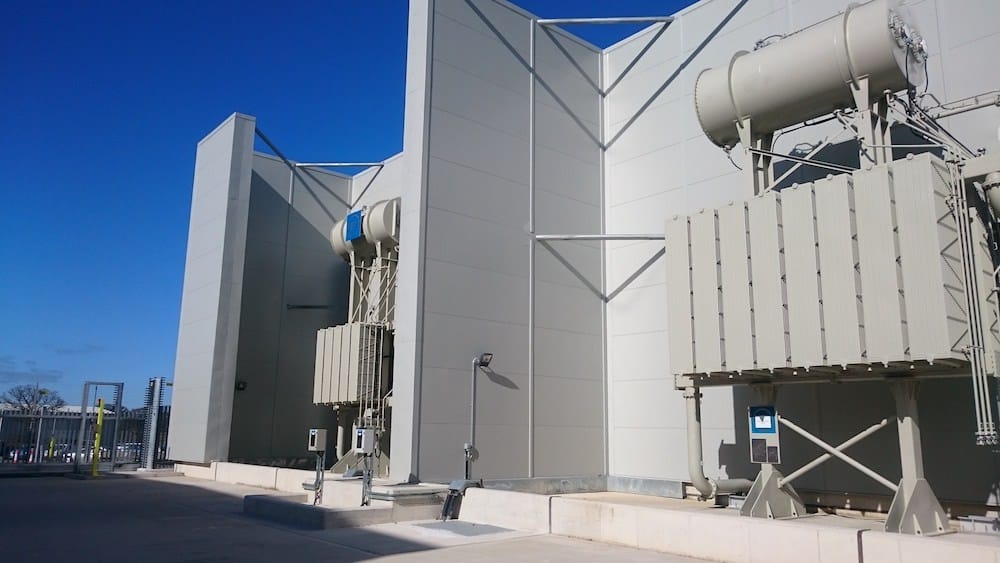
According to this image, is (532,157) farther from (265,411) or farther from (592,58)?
(265,411)

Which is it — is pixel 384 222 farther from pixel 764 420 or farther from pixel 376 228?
pixel 764 420

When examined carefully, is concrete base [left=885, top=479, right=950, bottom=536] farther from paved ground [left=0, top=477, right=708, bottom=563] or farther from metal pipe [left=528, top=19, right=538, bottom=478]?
metal pipe [left=528, top=19, right=538, bottom=478]

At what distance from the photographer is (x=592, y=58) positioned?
23.9m

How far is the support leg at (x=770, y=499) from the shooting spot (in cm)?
1343

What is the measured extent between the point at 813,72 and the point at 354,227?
1545 cm

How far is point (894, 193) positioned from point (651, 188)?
9943mm

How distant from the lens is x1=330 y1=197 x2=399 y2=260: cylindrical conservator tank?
76.9ft

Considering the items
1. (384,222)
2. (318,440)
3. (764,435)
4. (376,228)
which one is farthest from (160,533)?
(376,228)

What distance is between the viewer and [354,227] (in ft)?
81.9

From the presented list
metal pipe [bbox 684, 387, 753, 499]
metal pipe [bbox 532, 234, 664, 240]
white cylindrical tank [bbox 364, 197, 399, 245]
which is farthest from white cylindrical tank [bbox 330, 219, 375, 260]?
metal pipe [bbox 684, 387, 753, 499]

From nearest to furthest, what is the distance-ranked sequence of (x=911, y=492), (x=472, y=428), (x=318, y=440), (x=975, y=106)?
(x=911, y=492), (x=975, y=106), (x=318, y=440), (x=472, y=428)

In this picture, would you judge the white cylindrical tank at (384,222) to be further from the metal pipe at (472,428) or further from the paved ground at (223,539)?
the paved ground at (223,539)

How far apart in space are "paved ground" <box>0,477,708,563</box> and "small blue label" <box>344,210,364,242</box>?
34.0 ft

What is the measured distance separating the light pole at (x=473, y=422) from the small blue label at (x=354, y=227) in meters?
8.06
